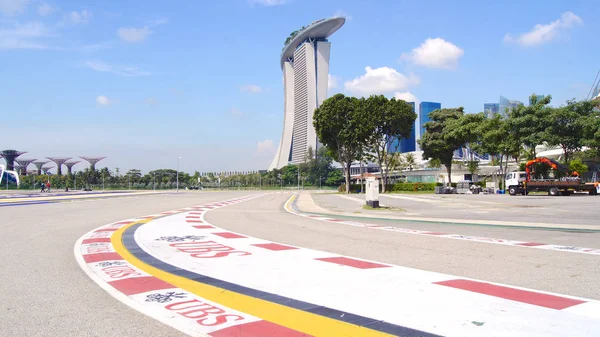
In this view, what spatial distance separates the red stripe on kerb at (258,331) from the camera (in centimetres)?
430

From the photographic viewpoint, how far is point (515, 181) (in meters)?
45.3

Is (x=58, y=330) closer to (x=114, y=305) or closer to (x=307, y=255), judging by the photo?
(x=114, y=305)

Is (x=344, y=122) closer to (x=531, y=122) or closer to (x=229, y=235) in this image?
(x=531, y=122)

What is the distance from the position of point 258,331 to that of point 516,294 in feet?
11.7

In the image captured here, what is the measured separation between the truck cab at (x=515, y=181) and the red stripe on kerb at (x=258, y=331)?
148ft

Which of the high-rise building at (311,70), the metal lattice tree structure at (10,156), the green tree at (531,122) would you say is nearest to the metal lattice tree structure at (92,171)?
the metal lattice tree structure at (10,156)

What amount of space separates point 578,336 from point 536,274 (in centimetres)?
327

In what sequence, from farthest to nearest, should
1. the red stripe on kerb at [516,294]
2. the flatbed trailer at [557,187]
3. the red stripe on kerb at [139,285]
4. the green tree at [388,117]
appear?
the green tree at [388,117]
the flatbed trailer at [557,187]
the red stripe on kerb at [139,285]
the red stripe on kerb at [516,294]

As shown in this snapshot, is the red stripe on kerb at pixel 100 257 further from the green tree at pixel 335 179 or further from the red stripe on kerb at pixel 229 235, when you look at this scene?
the green tree at pixel 335 179

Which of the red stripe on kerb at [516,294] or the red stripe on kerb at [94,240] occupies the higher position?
the red stripe on kerb at [94,240]

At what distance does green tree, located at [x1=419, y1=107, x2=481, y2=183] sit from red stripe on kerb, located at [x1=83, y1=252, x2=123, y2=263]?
55.7 meters

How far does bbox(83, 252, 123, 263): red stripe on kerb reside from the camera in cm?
Answer: 846

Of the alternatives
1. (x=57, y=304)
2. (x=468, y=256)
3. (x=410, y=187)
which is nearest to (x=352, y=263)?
(x=468, y=256)

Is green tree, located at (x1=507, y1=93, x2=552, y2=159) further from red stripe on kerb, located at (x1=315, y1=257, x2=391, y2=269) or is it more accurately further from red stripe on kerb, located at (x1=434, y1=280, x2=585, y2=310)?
red stripe on kerb, located at (x1=434, y1=280, x2=585, y2=310)
